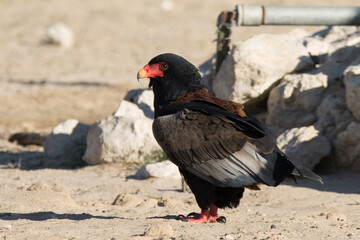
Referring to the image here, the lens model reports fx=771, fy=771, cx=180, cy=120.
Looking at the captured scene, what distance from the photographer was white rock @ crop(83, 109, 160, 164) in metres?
9.12

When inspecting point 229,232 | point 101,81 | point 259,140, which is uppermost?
point 259,140

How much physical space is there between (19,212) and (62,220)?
738 mm

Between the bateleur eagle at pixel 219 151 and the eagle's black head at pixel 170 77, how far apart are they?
25cm

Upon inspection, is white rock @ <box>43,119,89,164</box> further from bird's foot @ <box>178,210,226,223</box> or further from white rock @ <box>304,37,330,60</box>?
bird's foot @ <box>178,210,226,223</box>

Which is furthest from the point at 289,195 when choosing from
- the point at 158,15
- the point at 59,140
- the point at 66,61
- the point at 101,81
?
the point at 158,15

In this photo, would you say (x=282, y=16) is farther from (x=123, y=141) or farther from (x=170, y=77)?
(x=170, y=77)

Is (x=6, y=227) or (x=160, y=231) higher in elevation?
(x=160, y=231)

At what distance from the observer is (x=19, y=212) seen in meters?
6.75

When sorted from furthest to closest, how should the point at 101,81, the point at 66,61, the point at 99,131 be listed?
the point at 66,61, the point at 101,81, the point at 99,131

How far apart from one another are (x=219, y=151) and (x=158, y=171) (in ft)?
8.76

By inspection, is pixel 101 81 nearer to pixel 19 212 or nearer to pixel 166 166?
pixel 166 166

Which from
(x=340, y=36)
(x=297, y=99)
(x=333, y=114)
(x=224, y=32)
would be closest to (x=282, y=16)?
(x=224, y=32)

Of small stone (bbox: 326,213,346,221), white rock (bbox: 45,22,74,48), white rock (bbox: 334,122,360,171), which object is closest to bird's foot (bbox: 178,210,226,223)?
small stone (bbox: 326,213,346,221)

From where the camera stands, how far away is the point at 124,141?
9.12 metres
